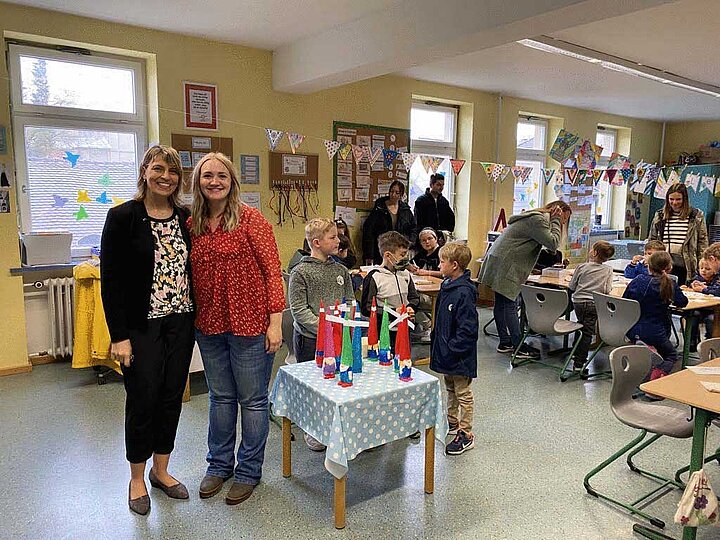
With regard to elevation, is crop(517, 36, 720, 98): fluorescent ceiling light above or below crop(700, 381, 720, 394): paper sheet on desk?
above

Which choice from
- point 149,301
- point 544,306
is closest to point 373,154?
point 544,306

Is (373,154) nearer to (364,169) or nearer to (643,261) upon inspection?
(364,169)

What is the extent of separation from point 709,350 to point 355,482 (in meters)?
1.82

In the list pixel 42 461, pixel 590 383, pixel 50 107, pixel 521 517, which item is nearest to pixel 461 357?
pixel 521 517

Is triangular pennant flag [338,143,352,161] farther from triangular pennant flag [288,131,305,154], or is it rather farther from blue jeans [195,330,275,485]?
blue jeans [195,330,275,485]

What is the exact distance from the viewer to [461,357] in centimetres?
275

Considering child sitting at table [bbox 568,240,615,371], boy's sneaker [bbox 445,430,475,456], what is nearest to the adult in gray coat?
child sitting at table [bbox 568,240,615,371]

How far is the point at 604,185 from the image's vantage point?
899 cm

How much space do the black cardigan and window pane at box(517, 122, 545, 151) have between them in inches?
245

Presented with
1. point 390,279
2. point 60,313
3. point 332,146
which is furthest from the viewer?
point 332,146

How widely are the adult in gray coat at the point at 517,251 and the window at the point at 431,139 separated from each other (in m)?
1.96

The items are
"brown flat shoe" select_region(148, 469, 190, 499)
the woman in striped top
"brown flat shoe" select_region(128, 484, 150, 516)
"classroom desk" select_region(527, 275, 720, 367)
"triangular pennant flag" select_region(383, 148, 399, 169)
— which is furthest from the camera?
"triangular pennant flag" select_region(383, 148, 399, 169)

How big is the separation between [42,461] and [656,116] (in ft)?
29.8

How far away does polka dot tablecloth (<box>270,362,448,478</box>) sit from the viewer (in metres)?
2.12
